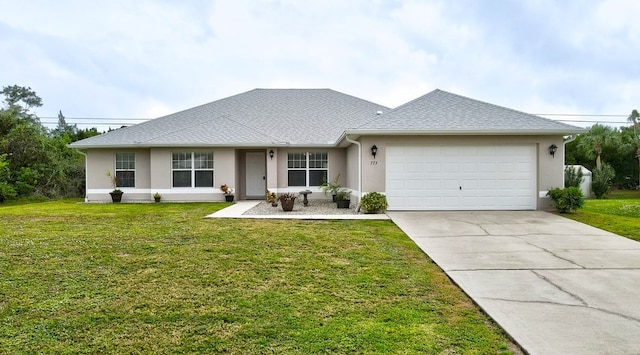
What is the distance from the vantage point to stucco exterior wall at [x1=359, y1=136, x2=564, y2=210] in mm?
11008

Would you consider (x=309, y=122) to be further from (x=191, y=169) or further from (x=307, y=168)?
(x=191, y=169)

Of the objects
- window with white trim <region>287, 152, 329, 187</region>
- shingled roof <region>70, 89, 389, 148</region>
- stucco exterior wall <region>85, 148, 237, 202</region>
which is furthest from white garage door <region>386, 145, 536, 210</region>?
stucco exterior wall <region>85, 148, 237, 202</region>

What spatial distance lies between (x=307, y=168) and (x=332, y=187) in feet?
7.57

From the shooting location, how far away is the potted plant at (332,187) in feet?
47.0

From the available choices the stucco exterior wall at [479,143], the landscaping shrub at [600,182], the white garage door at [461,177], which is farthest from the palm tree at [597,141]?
the white garage door at [461,177]

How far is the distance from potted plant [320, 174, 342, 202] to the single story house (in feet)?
1.24

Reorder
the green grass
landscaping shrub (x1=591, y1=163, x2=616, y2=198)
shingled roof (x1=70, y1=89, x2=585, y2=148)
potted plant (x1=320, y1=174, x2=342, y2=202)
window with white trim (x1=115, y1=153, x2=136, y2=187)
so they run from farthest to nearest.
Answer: landscaping shrub (x1=591, y1=163, x2=616, y2=198) → window with white trim (x1=115, y1=153, x2=136, y2=187) → potted plant (x1=320, y1=174, x2=342, y2=202) → shingled roof (x1=70, y1=89, x2=585, y2=148) → the green grass

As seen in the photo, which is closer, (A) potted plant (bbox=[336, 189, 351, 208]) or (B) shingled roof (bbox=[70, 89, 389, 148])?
(A) potted plant (bbox=[336, 189, 351, 208])

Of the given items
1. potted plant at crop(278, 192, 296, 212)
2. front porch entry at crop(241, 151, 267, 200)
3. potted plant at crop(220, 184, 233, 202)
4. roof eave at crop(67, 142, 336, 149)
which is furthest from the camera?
front porch entry at crop(241, 151, 267, 200)

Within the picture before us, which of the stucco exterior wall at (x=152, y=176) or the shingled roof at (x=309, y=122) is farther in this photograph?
the stucco exterior wall at (x=152, y=176)

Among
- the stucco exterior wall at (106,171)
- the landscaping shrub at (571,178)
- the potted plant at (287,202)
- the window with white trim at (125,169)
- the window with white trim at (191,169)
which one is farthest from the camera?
the landscaping shrub at (571,178)

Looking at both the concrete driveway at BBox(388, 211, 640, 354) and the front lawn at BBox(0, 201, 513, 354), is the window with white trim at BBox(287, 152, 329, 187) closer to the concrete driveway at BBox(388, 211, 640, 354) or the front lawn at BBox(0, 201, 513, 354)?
the concrete driveway at BBox(388, 211, 640, 354)

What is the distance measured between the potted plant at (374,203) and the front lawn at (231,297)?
343cm

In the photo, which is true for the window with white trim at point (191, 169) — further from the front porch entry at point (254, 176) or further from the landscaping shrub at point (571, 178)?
the landscaping shrub at point (571, 178)
